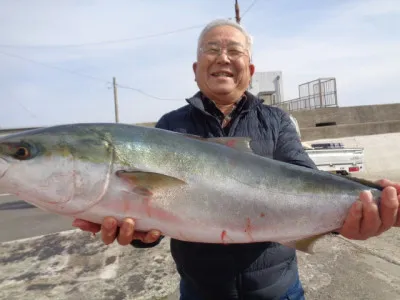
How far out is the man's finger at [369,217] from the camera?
6.84 feet

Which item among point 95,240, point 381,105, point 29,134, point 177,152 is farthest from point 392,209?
point 381,105

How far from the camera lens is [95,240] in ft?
18.3

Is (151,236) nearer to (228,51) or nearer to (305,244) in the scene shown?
(305,244)

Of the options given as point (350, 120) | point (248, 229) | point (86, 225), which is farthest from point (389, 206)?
point (350, 120)

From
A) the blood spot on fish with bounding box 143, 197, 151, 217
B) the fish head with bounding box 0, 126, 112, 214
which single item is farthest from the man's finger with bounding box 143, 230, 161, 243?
the fish head with bounding box 0, 126, 112, 214

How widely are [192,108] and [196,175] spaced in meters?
0.66

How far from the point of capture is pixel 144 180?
1915mm

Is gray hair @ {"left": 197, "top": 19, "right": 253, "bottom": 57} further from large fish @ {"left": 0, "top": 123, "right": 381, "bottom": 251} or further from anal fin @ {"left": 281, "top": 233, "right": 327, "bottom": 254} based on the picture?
anal fin @ {"left": 281, "top": 233, "right": 327, "bottom": 254}

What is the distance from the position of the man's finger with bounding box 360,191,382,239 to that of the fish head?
1600 millimetres

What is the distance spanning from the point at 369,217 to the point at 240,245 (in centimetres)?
83

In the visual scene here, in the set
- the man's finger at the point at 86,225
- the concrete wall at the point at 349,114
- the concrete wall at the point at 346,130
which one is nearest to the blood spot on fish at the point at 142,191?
the man's finger at the point at 86,225

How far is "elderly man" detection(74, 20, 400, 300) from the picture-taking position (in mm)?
2119

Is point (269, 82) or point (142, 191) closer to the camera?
point (142, 191)

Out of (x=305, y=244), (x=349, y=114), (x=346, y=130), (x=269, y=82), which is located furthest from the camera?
(x=269, y=82)
